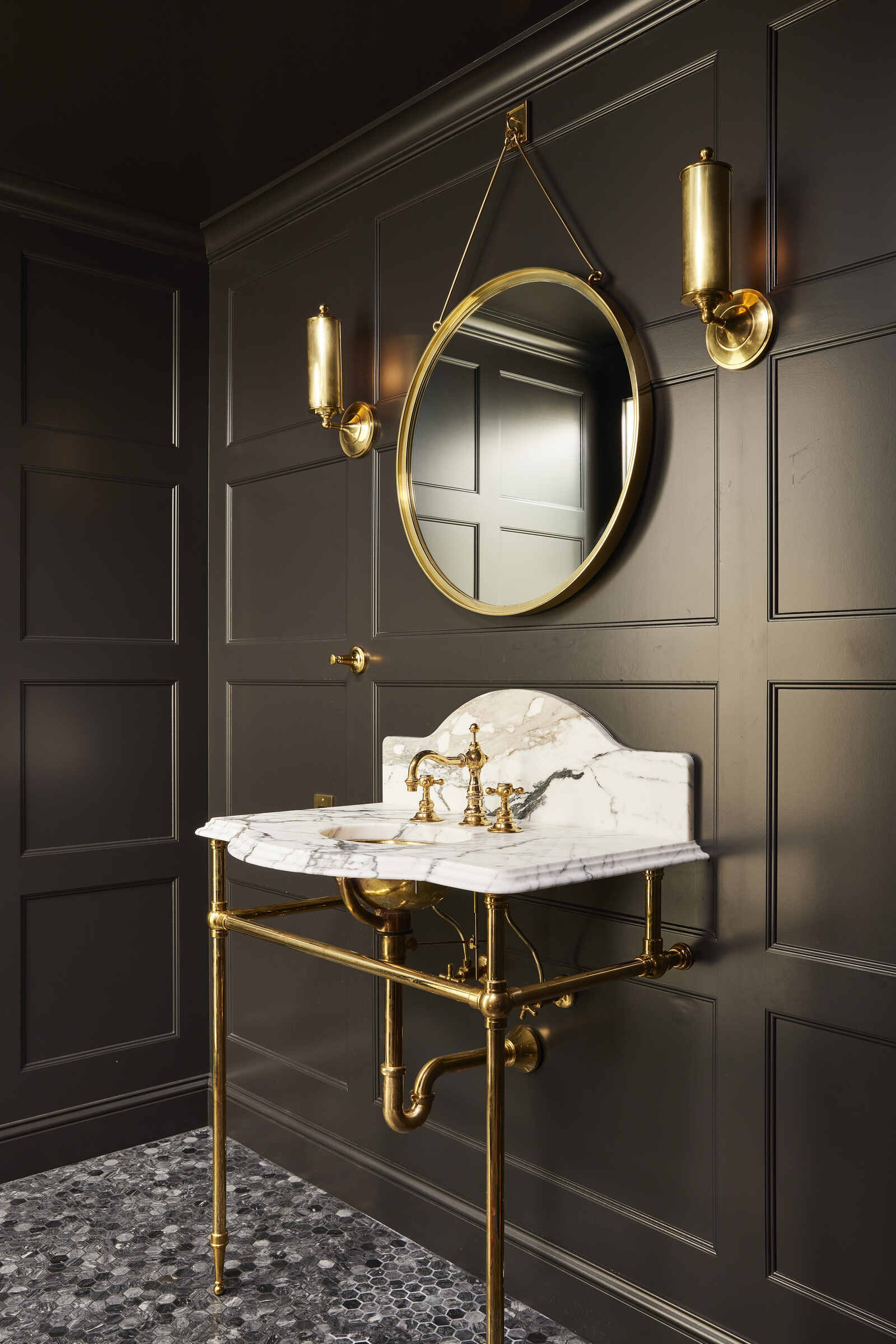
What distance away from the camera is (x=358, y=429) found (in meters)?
2.58

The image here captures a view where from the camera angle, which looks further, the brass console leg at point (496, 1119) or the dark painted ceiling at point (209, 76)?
the dark painted ceiling at point (209, 76)

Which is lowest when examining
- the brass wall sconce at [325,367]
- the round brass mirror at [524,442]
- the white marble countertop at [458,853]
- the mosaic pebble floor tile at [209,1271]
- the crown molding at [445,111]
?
the mosaic pebble floor tile at [209,1271]

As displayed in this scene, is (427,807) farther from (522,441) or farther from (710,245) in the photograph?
(710,245)

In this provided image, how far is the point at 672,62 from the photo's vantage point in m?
1.91

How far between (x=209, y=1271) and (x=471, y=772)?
1210 mm

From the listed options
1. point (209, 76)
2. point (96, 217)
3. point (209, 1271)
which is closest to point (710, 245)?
point (209, 76)

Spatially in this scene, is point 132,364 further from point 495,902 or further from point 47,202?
point 495,902

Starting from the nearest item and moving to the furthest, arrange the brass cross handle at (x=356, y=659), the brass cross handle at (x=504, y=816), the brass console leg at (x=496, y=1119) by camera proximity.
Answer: the brass console leg at (x=496, y=1119), the brass cross handle at (x=504, y=816), the brass cross handle at (x=356, y=659)

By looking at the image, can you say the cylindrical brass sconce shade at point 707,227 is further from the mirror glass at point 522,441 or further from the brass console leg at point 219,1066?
the brass console leg at point 219,1066

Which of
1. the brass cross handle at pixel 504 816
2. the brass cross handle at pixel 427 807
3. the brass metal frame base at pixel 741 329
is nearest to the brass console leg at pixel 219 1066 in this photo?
A: the brass cross handle at pixel 427 807

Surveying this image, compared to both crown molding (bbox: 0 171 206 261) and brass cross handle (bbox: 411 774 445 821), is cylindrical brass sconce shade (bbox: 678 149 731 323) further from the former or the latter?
crown molding (bbox: 0 171 206 261)

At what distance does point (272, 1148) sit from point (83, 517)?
68.6 inches

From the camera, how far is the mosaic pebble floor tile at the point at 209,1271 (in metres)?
2.04

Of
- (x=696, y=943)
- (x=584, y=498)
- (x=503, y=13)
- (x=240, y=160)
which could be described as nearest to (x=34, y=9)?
(x=240, y=160)
